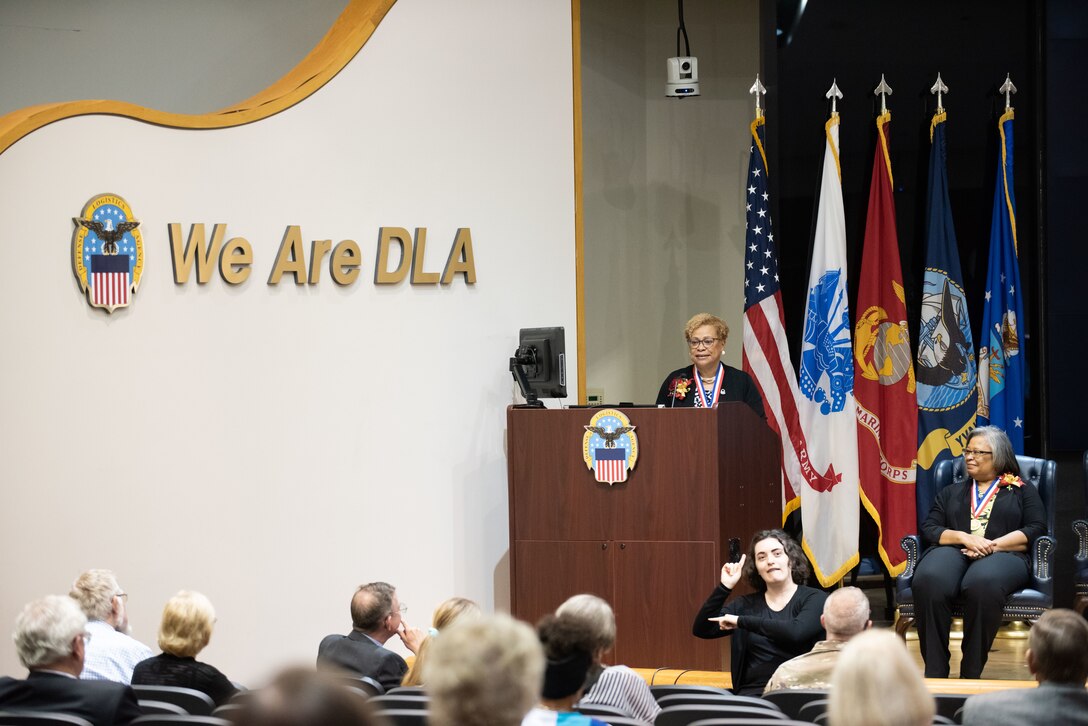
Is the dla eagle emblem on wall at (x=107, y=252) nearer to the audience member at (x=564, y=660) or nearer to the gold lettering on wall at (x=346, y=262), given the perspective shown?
the gold lettering on wall at (x=346, y=262)

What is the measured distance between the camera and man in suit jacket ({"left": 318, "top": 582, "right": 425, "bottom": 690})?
400 cm

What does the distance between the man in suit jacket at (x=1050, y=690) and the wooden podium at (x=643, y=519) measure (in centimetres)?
243

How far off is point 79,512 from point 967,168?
527 cm

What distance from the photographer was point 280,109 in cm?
591

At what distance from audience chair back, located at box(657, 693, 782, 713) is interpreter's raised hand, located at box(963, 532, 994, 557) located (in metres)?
2.36

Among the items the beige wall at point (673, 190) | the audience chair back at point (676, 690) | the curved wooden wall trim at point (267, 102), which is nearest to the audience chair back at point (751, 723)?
the audience chair back at point (676, 690)

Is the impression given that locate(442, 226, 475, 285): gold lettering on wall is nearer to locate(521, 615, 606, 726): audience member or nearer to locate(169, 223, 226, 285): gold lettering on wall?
locate(169, 223, 226, 285): gold lettering on wall

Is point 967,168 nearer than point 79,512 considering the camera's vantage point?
No

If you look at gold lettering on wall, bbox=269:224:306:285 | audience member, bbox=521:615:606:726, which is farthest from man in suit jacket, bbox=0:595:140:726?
gold lettering on wall, bbox=269:224:306:285

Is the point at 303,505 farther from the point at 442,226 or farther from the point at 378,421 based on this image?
the point at 442,226

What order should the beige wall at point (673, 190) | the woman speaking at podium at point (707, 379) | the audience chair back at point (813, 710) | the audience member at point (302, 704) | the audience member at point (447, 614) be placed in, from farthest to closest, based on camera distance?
the beige wall at point (673, 190) → the woman speaking at podium at point (707, 379) → the audience member at point (447, 614) → the audience chair back at point (813, 710) → the audience member at point (302, 704)

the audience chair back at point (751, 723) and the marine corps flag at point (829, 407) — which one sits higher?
the marine corps flag at point (829, 407)

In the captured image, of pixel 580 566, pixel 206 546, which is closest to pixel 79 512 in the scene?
pixel 206 546

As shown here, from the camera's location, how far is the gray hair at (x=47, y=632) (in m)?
3.14
